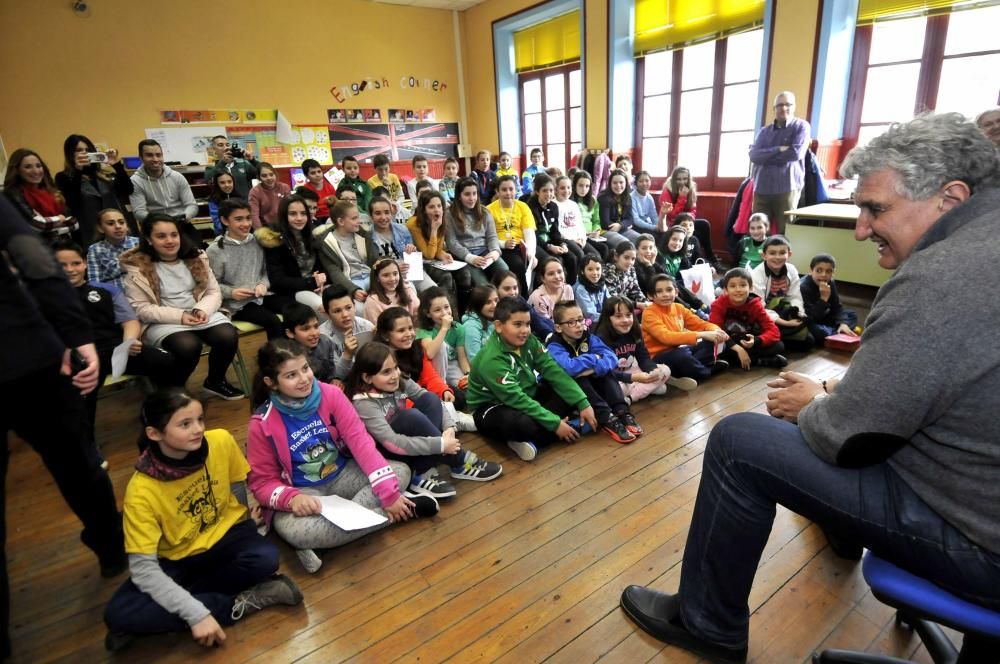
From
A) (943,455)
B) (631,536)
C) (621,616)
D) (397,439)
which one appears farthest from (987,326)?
(397,439)

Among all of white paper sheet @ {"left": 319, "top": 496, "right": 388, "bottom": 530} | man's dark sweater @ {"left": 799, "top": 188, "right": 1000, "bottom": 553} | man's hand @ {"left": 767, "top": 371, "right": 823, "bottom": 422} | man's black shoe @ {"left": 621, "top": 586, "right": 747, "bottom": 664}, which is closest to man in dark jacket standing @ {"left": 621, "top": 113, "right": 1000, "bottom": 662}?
man's dark sweater @ {"left": 799, "top": 188, "right": 1000, "bottom": 553}

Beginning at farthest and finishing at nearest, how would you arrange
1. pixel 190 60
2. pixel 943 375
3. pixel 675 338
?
pixel 190 60
pixel 675 338
pixel 943 375

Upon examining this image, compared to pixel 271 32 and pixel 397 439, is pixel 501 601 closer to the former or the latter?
pixel 397 439

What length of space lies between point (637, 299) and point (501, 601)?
8.94 feet

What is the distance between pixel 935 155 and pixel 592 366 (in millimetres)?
1687

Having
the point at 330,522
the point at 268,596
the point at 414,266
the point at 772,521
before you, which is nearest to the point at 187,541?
the point at 268,596

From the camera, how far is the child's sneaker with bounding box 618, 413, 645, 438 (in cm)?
241

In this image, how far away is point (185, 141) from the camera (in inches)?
243

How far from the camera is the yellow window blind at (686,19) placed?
5.24 m

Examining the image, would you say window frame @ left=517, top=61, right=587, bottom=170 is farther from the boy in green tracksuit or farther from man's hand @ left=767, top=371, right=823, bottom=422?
man's hand @ left=767, top=371, right=823, bottom=422

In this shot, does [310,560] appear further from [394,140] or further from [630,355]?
[394,140]

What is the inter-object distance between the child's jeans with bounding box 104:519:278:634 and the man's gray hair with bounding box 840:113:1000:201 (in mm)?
1806

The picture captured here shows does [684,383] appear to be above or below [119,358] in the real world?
below

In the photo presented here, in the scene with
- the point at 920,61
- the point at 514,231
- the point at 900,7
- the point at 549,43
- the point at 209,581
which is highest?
the point at 549,43
